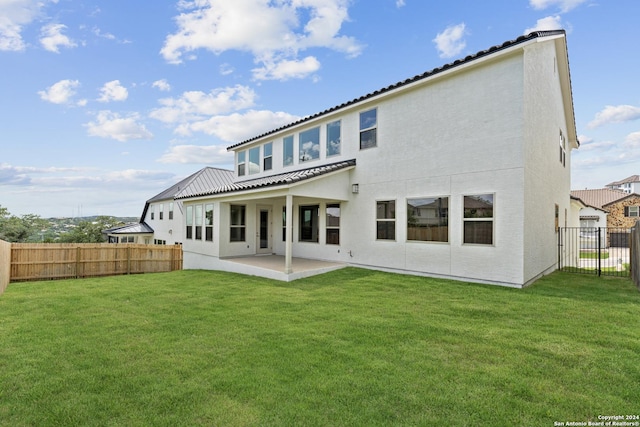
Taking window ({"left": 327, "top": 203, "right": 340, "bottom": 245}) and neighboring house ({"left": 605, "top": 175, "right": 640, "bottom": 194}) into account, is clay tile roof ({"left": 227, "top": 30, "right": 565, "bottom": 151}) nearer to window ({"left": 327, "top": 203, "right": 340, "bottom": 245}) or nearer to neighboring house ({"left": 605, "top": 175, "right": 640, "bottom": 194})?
window ({"left": 327, "top": 203, "right": 340, "bottom": 245})

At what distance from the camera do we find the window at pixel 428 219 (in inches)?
373

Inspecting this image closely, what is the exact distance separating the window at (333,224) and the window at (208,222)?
235 inches

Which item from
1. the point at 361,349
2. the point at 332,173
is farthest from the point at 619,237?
the point at 361,349

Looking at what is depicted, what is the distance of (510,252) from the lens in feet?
27.1

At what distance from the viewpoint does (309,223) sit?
13.7 m

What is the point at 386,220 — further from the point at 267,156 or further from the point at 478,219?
the point at 267,156

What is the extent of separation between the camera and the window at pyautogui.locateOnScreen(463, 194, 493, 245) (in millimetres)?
8641

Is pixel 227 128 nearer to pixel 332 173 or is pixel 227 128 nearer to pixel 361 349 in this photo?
pixel 332 173

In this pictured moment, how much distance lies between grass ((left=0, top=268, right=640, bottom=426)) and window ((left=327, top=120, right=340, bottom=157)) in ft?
22.5

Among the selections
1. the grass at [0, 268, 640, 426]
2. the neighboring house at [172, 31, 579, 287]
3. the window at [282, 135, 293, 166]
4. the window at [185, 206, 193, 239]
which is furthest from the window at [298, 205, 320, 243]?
the window at [185, 206, 193, 239]

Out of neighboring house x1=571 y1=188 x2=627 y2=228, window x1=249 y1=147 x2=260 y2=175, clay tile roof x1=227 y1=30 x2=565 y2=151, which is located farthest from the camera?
neighboring house x1=571 y1=188 x2=627 y2=228

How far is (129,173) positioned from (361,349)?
3652cm

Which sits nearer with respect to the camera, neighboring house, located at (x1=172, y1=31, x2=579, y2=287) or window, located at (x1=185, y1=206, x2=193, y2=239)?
neighboring house, located at (x1=172, y1=31, x2=579, y2=287)

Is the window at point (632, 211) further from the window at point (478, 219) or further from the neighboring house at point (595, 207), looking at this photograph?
the window at point (478, 219)
